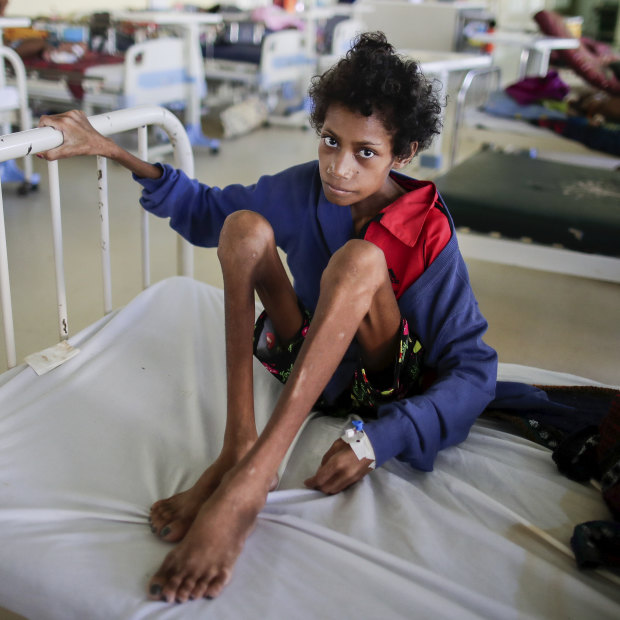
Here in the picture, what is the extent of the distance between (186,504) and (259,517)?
0.38ft

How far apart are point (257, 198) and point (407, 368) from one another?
0.48 m

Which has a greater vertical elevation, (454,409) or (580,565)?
(454,409)

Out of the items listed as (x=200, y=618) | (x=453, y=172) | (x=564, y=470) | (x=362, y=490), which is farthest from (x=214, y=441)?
(x=453, y=172)

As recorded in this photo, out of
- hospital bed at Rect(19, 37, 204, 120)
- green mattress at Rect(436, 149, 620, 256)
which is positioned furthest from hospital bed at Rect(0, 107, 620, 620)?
hospital bed at Rect(19, 37, 204, 120)

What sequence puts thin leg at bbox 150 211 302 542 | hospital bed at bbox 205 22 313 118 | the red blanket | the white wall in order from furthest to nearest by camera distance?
1. the white wall
2. hospital bed at bbox 205 22 313 118
3. the red blanket
4. thin leg at bbox 150 211 302 542

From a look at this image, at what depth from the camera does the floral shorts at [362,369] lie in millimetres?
1243

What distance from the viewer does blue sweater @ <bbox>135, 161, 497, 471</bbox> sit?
1.18 meters

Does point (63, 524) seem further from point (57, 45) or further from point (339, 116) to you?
point (57, 45)

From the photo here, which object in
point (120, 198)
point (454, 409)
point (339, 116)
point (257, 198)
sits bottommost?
point (120, 198)

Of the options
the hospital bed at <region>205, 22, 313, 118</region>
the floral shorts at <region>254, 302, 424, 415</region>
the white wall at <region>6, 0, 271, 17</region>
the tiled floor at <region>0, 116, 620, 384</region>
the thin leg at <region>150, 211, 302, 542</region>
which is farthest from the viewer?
the white wall at <region>6, 0, 271, 17</region>

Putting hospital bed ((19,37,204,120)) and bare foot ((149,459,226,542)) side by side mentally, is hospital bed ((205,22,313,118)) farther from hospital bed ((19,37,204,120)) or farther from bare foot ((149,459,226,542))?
bare foot ((149,459,226,542))

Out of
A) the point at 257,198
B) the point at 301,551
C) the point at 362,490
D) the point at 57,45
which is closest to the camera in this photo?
the point at 301,551

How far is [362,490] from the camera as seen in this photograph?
1139mm

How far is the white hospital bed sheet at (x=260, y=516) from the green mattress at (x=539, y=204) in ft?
3.65
